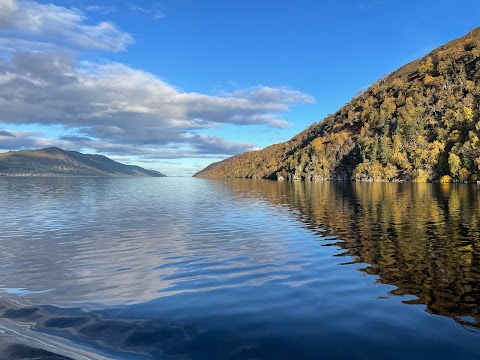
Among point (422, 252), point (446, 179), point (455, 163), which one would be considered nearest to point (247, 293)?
point (422, 252)

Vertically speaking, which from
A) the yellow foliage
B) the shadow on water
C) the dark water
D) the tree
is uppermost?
the tree

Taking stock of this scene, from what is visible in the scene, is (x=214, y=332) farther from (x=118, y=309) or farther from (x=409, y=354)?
(x=409, y=354)

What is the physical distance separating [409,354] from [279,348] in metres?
4.04

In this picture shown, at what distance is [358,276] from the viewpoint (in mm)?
19500

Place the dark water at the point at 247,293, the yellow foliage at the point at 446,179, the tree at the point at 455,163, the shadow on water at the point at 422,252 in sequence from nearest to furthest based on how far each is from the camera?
the dark water at the point at 247,293
the shadow on water at the point at 422,252
the tree at the point at 455,163
the yellow foliage at the point at 446,179

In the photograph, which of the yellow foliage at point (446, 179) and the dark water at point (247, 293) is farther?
the yellow foliage at point (446, 179)

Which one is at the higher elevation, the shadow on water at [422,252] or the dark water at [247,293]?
the dark water at [247,293]

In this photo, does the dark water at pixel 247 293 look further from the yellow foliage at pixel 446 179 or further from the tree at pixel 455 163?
the yellow foliage at pixel 446 179

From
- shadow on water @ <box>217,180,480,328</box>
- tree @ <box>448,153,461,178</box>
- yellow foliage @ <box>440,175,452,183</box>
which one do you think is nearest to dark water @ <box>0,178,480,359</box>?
shadow on water @ <box>217,180,480,328</box>

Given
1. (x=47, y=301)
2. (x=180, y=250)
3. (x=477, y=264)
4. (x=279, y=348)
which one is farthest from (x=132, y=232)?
(x=477, y=264)

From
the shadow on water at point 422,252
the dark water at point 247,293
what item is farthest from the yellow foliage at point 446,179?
the dark water at point 247,293

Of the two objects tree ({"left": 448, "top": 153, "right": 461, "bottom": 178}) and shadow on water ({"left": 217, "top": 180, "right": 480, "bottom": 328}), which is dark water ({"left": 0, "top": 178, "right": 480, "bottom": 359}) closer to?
shadow on water ({"left": 217, "top": 180, "right": 480, "bottom": 328})

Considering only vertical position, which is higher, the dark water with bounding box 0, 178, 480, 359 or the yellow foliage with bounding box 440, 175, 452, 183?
the yellow foliage with bounding box 440, 175, 452, 183

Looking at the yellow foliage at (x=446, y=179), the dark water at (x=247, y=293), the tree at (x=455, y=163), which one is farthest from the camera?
the yellow foliage at (x=446, y=179)
